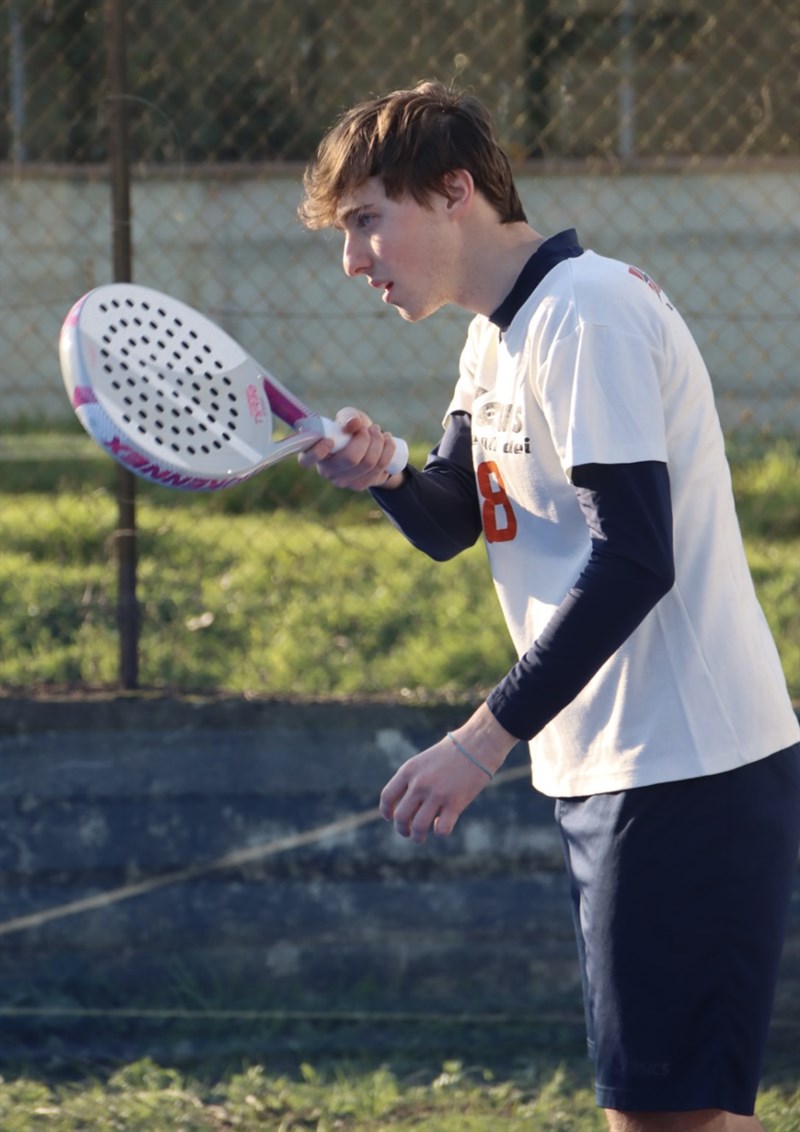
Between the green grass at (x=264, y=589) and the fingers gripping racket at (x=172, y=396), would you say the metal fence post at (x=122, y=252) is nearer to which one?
the green grass at (x=264, y=589)

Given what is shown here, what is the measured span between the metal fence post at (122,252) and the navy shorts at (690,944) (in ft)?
7.00

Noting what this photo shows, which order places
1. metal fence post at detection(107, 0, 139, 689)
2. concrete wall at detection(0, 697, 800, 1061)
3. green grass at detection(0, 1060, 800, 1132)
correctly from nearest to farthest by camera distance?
green grass at detection(0, 1060, 800, 1132) → concrete wall at detection(0, 697, 800, 1061) → metal fence post at detection(107, 0, 139, 689)

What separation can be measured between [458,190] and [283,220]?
229 inches

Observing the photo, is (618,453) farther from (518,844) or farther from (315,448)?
(518,844)

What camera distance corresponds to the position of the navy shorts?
6.73ft

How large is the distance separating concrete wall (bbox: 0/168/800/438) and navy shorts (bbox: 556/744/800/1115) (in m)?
4.46

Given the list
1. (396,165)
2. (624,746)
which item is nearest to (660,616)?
(624,746)

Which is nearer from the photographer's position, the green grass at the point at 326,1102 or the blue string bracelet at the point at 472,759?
the blue string bracelet at the point at 472,759

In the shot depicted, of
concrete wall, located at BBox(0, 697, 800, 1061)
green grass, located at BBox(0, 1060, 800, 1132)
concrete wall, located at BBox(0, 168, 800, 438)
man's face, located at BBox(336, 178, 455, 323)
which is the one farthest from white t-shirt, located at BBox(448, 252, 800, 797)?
concrete wall, located at BBox(0, 168, 800, 438)

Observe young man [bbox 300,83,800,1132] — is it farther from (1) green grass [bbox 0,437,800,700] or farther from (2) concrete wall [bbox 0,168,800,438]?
(2) concrete wall [bbox 0,168,800,438]

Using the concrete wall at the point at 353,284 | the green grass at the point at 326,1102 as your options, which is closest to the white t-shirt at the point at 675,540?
the green grass at the point at 326,1102

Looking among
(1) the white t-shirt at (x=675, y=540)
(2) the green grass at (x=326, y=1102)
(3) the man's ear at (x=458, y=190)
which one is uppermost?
(3) the man's ear at (x=458, y=190)

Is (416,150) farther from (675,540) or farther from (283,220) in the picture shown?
(283,220)

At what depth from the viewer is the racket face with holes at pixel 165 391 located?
2.15 meters
